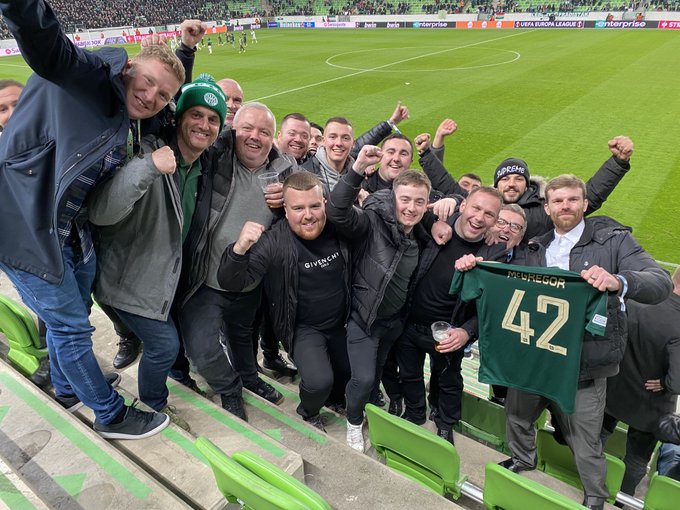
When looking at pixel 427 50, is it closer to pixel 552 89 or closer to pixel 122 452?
pixel 552 89

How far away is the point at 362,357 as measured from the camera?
3680mm

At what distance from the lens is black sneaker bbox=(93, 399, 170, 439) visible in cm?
311

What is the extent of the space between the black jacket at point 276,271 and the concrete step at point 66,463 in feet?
4.20

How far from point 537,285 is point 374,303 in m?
1.15

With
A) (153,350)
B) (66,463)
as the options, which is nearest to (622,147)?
(153,350)

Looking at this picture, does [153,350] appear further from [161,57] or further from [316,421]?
[161,57]

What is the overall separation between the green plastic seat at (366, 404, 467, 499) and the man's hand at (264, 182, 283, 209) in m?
1.58

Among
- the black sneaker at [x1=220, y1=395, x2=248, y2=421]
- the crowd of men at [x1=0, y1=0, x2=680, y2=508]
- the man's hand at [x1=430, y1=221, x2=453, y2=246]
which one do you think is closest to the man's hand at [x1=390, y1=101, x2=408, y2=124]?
the crowd of men at [x1=0, y1=0, x2=680, y2=508]

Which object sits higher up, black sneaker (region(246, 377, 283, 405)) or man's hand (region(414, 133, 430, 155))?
man's hand (region(414, 133, 430, 155))

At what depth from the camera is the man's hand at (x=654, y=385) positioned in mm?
3240

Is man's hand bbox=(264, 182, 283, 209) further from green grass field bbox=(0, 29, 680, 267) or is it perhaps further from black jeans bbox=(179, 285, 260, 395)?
green grass field bbox=(0, 29, 680, 267)

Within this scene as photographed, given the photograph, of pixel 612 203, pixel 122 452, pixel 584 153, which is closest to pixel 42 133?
pixel 122 452

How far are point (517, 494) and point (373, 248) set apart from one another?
6.09 ft

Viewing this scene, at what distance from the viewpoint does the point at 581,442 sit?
3.29m
